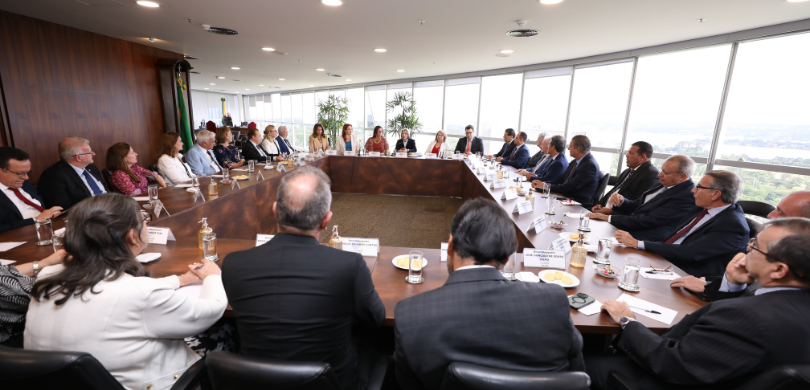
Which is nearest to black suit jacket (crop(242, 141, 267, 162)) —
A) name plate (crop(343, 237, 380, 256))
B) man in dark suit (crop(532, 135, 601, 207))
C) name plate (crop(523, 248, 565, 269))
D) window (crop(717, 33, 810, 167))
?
man in dark suit (crop(532, 135, 601, 207))

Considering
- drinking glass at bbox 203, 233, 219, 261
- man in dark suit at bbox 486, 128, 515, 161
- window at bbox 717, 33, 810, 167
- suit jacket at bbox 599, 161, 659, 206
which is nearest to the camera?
drinking glass at bbox 203, 233, 219, 261

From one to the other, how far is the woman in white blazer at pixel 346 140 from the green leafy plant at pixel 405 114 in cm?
296

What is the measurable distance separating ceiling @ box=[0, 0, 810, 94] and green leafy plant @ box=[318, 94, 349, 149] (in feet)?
18.6

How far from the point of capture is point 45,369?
90 centimetres

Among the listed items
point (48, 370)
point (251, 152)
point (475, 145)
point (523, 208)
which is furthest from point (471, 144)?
point (48, 370)

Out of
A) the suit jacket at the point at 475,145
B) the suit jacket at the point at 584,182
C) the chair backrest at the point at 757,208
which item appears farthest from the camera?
the suit jacket at the point at 475,145

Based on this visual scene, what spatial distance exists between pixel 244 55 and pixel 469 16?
4.81 metres

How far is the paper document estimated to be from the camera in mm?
1398

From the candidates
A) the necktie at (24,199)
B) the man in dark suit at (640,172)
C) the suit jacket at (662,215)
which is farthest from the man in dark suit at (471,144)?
the necktie at (24,199)

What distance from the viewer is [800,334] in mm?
1015

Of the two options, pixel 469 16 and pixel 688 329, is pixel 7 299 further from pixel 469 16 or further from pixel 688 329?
pixel 469 16

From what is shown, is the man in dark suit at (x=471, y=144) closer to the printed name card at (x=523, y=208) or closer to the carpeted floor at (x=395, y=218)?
the carpeted floor at (x=395, y=218)

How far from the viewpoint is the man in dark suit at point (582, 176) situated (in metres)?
4.18

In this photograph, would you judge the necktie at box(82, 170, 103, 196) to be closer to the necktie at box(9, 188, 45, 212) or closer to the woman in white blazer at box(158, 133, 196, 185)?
the necktie at box(9, 188, 45, 212)
